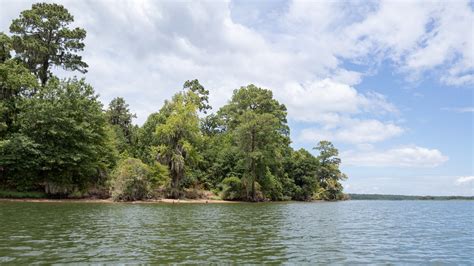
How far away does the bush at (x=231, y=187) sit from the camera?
65062 millimetres

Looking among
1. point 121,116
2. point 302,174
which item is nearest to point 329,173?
point 302,174

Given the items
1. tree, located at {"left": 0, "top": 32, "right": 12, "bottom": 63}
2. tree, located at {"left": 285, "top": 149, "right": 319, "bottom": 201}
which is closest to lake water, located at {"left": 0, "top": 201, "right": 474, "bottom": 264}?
tree, located at {"left": 0, "top": 32, "right": 12, "bottom": 63}

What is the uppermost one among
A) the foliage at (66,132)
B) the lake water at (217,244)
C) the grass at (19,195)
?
the foliage at (66,132)

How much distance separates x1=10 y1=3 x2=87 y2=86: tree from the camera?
57.2 metres

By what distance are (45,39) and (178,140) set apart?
26.0 meters

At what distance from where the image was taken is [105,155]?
57812 millimetres

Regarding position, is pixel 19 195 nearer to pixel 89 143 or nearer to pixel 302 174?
pixel 89 143

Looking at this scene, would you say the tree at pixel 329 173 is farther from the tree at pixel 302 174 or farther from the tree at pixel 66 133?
the tree at pixel 66 133

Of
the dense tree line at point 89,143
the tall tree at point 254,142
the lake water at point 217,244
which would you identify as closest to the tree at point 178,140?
the dense tree line at point 89,143

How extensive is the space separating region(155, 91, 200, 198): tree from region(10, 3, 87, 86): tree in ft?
61.6

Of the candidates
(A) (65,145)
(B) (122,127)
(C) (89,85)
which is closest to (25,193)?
(A) (65,145)

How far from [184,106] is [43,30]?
2454 cm

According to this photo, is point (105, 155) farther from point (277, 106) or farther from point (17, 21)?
point (277, 106)

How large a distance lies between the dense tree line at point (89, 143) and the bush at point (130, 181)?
0.13 meters
